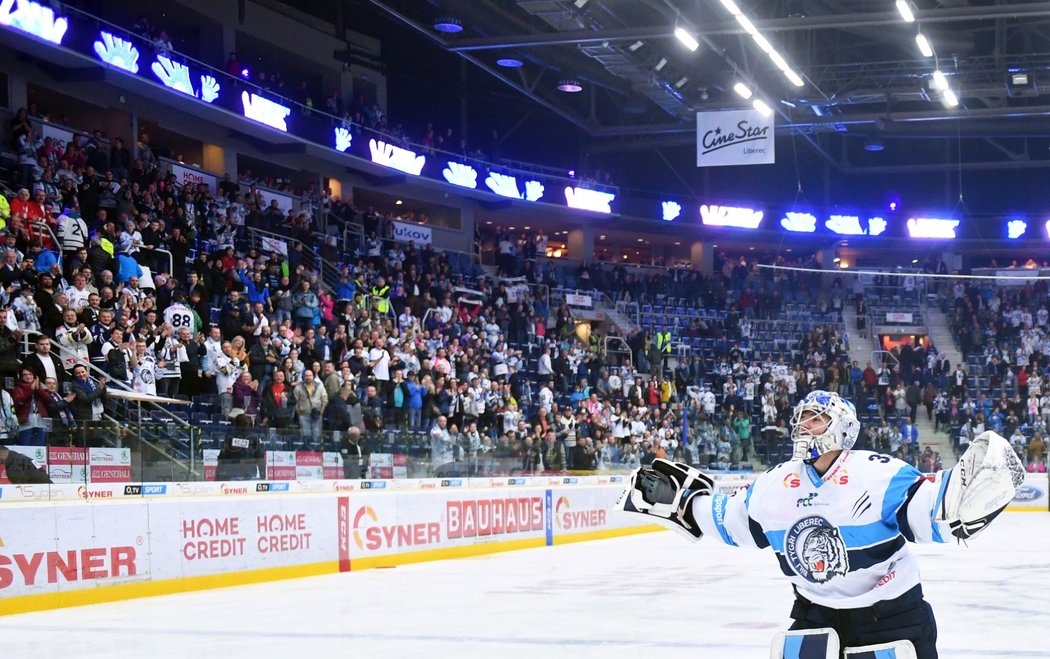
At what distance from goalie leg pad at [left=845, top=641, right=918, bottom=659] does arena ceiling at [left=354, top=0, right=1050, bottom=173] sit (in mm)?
19484

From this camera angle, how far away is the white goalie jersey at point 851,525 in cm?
414

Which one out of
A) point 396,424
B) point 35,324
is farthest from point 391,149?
point 35,324

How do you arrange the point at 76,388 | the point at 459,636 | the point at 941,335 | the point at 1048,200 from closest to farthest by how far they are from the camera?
1. the point at 459,636
2. the point at 76,388
3. the point at 941,335
4. the point at 1048,200

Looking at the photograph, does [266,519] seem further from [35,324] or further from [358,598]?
[35,324]

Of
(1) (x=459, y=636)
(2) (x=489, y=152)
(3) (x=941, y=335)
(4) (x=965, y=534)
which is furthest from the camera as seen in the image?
(3) (x=941, y=335)

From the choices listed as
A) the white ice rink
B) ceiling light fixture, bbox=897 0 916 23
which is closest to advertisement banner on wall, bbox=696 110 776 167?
ceiling light fixture, bbox=897 0 916 23

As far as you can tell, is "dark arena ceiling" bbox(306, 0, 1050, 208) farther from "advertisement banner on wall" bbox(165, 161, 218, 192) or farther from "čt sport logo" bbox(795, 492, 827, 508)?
"čt sport logo" bbox(795, 492, 827, 508)

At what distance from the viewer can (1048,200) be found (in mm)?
45594

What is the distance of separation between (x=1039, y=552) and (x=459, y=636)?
9603 millimetres

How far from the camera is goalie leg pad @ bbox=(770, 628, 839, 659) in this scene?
4172mm

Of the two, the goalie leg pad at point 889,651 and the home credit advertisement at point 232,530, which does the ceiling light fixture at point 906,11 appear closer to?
the home credit advertisement at point 232,530

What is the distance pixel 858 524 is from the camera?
418 centimetres

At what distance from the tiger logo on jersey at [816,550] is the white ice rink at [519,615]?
333 centimetres

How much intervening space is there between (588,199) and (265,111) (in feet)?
45.1
